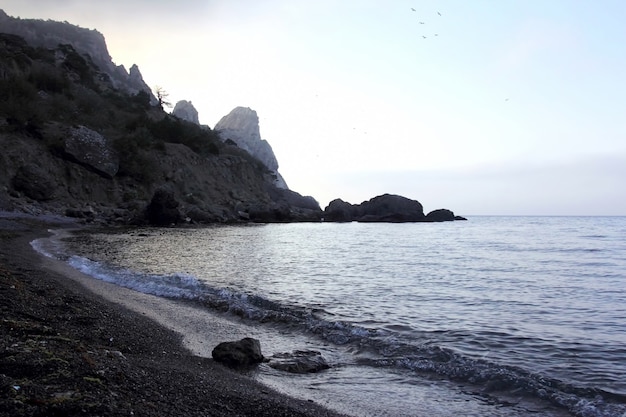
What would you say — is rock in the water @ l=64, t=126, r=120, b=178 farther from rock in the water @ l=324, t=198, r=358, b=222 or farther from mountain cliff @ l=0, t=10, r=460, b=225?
rock in the water @ l=324, t=198, r=358, b=222

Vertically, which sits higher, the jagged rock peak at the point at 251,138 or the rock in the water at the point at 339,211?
the jagged rock peak at the point at 251,138

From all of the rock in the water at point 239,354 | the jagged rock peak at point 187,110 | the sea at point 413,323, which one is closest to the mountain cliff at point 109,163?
the sea at point 413,323

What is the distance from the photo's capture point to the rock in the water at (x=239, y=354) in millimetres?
7531

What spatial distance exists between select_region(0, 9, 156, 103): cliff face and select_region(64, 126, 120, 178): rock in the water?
92.4 meters

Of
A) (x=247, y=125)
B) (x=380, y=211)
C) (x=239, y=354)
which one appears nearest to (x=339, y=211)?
(x=380, y=211)

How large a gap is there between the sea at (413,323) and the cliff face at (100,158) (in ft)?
70.1

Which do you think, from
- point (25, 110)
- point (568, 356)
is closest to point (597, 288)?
point (568, 356)

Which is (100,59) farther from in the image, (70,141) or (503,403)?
(503,403)

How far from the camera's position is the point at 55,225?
34.0 meters

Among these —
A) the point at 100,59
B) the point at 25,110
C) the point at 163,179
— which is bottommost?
the point at 163,179

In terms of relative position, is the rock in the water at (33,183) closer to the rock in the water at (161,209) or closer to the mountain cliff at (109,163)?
the mountain cliff at (109,163)

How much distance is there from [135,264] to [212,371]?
526 inches

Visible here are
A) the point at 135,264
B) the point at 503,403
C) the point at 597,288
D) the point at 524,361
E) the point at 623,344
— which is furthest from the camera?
the point at 135,264

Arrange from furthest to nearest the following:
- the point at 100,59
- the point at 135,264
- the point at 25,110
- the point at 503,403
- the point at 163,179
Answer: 1. the point at 100,59
2. the point at 163,179
3. the point at 25,110
4. the point at 135,264
5. the point at 503,403
